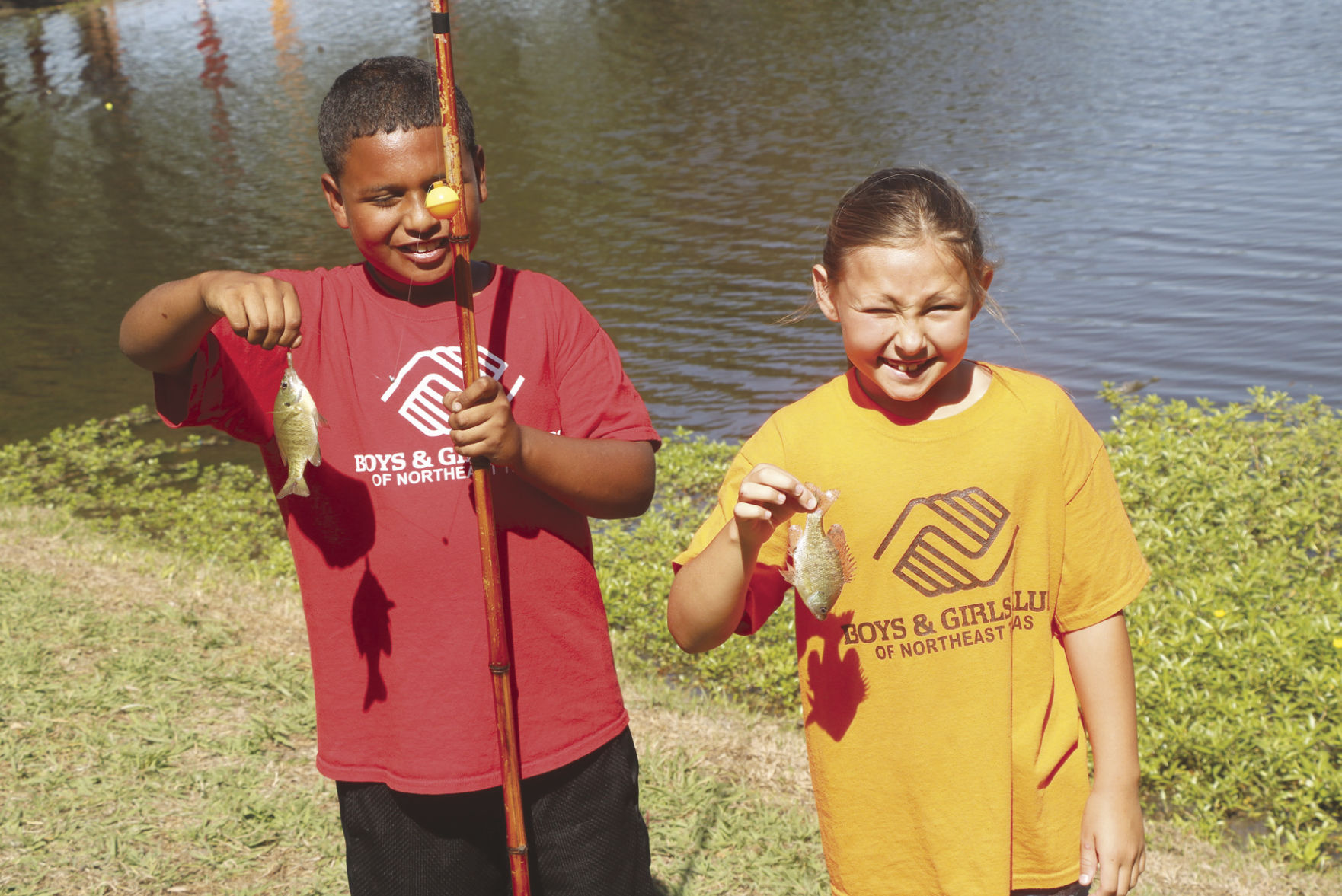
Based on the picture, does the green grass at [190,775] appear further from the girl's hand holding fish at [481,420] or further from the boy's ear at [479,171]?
the boy's ear at [479,171]

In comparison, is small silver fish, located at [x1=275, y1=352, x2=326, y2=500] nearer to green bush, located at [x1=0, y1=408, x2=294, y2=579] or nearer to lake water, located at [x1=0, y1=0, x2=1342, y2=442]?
lake water, located at [x1=0, y1=0, x2=1342, y2=442]

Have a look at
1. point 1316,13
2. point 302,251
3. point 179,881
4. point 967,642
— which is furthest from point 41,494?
point 1316,13

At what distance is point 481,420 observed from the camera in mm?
2146

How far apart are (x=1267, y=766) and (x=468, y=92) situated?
2286 centimetres

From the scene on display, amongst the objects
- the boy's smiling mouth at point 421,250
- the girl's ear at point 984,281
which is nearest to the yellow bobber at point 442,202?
the boy's smiling mouth at point 421,250

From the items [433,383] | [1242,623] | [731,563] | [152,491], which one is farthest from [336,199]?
[152,491]

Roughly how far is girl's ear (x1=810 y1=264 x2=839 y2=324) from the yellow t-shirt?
0.18m

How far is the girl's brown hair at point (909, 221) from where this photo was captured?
87.0 inches

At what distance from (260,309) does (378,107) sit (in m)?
0.61

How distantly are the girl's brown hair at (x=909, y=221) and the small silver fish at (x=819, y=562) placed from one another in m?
0.49

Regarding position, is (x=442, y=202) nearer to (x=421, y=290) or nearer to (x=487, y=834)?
(x=421, y=290)

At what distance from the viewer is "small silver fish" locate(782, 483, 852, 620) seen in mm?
2051

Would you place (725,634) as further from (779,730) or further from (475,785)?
(779,730)

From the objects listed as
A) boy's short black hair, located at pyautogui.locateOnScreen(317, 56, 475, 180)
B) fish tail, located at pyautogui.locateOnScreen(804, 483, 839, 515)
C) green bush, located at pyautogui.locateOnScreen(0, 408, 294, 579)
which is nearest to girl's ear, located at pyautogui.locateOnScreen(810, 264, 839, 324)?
fish tail, located at pyautogui.locateOnScreen(804, 483, 839, 515)
